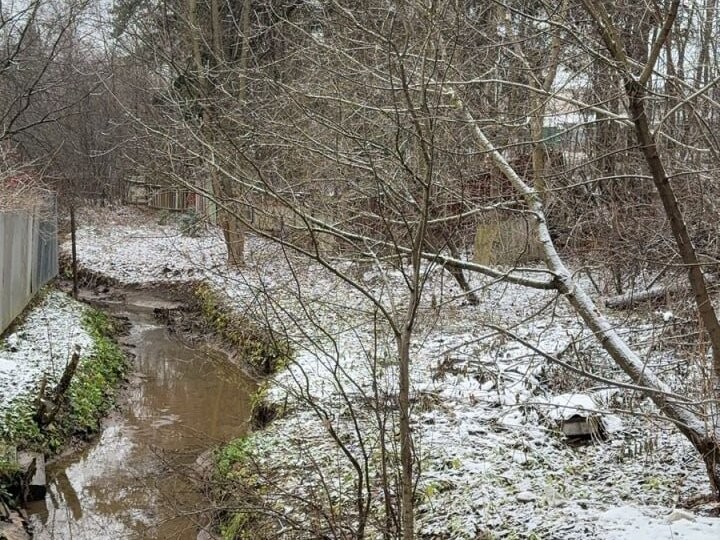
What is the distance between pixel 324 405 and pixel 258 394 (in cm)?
178

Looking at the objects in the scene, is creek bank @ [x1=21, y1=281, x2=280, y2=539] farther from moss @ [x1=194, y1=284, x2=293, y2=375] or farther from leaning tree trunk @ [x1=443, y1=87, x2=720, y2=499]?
leaning tree trunk @ [x1=443, y1=87, x2=720, y2=499]

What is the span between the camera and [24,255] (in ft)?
43.2

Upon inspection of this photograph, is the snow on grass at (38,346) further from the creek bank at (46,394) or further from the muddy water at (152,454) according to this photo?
the muddy water at (152,454)

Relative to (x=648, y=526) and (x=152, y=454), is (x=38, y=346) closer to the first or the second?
(x=152, y=454)

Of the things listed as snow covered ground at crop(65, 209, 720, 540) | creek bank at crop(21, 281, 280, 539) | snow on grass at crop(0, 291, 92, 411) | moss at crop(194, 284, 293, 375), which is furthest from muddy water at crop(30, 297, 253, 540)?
snow on grass at crop(0, 291, 92, 411)

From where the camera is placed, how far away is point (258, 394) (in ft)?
30.2

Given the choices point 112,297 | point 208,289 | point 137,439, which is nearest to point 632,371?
point 137,439

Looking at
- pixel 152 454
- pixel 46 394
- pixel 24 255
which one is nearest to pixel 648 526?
pixel 152 454

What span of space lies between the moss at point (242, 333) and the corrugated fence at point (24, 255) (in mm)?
3450

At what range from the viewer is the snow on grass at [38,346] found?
8.80 meters

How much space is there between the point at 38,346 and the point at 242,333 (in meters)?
3.54

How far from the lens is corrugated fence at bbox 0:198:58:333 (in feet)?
36.0

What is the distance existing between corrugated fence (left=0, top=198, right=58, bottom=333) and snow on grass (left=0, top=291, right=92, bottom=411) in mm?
301

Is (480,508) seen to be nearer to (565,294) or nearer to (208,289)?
(565,294)
